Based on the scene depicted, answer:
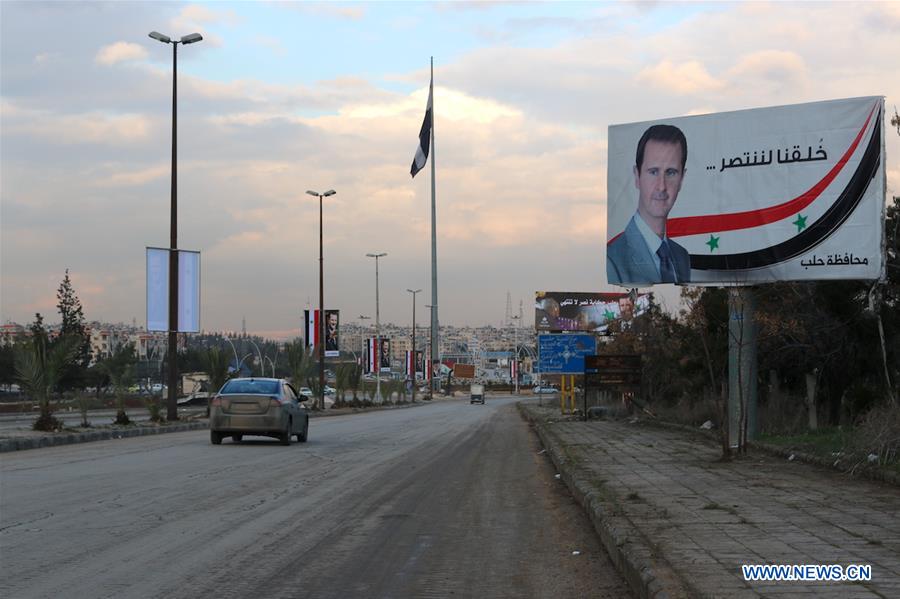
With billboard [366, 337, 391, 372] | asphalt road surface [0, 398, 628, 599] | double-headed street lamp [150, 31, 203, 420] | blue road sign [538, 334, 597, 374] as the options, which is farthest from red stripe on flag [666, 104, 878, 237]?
billboard [366, 337, 391, 372]

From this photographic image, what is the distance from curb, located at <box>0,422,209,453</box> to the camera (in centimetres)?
2138

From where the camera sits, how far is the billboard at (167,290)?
106ft

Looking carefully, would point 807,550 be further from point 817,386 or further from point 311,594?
point 817,386

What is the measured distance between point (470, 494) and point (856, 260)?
10.2m

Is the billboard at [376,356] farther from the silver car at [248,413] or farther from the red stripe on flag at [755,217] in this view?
the red stripe on flag at [755,217]

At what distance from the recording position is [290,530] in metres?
9.54

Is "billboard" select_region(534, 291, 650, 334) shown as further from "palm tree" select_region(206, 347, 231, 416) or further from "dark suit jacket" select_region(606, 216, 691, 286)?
"dark suit jacket" select_region(606, 216, 691, 286)

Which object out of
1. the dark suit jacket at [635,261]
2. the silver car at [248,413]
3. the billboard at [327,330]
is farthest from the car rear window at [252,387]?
the billboard at [327,330]

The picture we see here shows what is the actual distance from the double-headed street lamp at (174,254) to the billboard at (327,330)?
26817mm

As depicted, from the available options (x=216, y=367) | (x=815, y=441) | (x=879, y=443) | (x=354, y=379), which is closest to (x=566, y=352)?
(x=216, y=367)

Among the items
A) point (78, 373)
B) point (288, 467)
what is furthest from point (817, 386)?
point (78, 373)

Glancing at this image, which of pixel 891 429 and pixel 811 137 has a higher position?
pixel 811 137

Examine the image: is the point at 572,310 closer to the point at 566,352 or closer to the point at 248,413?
the point at 566,352

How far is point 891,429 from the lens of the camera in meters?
13.2
